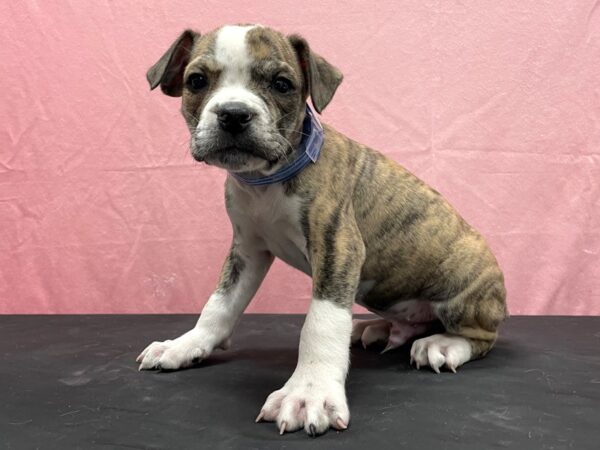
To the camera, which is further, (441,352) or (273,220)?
(441,352)

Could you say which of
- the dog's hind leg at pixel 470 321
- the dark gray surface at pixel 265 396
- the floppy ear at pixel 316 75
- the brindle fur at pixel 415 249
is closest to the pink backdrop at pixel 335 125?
the dark gray surface at pixel 265 396

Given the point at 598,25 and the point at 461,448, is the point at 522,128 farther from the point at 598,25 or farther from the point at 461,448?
the point at 461,448

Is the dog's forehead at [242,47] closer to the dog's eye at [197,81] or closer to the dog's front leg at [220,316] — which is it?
the dog's eye at [197,81]

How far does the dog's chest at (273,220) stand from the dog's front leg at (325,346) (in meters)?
0.12

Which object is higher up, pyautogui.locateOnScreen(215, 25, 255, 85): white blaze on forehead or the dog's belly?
pyautogui.locateOnScreen(215, 25, 255, 85): white blaze on forehead

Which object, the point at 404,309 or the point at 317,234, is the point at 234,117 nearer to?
the point at 317,234

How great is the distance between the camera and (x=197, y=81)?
2510 millimetres

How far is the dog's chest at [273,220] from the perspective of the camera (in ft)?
8.48

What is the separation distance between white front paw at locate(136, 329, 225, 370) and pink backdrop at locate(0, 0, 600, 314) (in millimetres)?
1644

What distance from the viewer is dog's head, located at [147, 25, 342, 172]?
2.29m

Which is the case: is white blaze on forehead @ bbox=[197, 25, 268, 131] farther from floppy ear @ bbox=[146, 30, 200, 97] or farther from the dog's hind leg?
the dog's hind leg

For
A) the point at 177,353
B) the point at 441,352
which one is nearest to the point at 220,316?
the point at 177,353

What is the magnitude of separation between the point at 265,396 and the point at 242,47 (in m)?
1.28

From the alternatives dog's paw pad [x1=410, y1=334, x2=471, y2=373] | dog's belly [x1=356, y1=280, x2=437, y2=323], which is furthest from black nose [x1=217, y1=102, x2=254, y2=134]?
dog's paw pad [x1=410, y1=334, x2=471, y2=373]
